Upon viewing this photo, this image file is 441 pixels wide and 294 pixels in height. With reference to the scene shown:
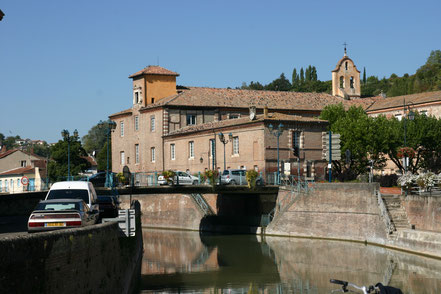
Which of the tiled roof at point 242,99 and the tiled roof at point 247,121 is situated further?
the tiled roof at point 242,99

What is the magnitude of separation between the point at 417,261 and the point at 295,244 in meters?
11.7

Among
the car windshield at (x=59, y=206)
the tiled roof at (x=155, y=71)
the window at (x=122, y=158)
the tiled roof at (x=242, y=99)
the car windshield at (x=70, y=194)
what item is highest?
the tiled roof at (x=155, y=71)

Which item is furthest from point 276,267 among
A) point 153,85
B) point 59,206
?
point 153,85

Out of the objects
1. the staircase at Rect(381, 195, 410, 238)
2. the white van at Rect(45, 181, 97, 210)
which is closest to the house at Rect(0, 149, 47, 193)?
the staircase at Rect(381, 195, 410, 238)

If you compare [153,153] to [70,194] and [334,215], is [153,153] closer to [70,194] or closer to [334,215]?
[334,215]

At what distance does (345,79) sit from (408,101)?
11935 mm

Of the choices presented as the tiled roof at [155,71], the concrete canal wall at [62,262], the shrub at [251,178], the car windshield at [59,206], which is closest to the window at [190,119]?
the tiled roof at [155,71]

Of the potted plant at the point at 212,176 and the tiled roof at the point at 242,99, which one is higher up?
the tiled roof at the point at 242,99

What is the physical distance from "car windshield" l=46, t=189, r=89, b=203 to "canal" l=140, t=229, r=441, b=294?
206 inches

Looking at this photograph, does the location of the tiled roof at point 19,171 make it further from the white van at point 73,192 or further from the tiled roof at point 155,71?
the white van at point 73,192

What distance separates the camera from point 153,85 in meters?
78.2

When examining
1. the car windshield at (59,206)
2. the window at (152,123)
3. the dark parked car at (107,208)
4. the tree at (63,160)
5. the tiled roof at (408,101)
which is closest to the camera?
the car windshield at (59,206)

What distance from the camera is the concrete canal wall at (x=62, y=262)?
473 inches

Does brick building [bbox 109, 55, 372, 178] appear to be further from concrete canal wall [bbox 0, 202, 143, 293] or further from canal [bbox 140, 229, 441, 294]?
concrete canal wall [bbox 0, 202, 143, 293]
